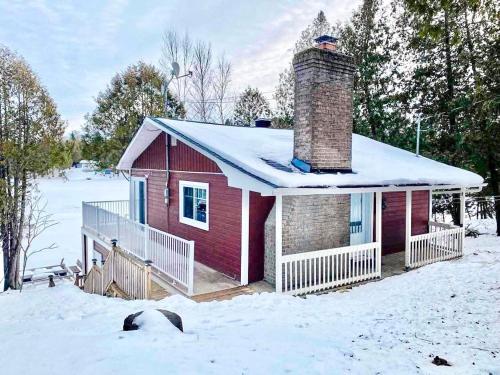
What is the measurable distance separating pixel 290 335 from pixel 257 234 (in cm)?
327

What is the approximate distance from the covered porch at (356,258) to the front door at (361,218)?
0.23ft

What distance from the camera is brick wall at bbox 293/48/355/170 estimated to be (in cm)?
827

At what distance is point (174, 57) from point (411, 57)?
17.0 meters

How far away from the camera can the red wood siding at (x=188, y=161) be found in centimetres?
971

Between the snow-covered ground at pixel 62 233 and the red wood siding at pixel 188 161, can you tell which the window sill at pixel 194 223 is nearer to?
the red wood siding at pixel 188 161

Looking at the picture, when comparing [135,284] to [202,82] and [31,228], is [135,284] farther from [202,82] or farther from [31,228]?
[202,82]

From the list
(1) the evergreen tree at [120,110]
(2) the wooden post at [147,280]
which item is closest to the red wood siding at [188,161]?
(2) the wooden post at [147,280]

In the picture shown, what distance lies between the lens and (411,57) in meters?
20.6

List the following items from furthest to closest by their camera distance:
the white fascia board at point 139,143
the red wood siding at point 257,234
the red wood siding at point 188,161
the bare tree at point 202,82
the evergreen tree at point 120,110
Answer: the bare tree at point 202,82 < the evergreen tree at point 120,110 < the white fascia board at point 139,143 < the red wood siding at point 188,161 < the red wood siding at point 257,234

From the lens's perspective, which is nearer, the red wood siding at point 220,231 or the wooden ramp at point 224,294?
the wooden ramp at point 224,294

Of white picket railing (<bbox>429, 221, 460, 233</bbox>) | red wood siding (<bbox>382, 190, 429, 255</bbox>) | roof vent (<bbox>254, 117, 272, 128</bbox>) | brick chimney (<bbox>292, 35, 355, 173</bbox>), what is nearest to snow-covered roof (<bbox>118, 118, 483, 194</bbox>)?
brick chimney (<bbox>292, 35, 355, 173</bbox>)

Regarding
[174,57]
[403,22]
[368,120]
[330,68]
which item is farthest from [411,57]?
[174,57]

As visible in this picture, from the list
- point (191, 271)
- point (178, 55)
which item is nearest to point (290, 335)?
point (191, 271)

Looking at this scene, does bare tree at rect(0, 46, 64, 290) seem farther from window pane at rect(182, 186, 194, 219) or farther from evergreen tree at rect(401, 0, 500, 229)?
evergreen tree at rect(401, 0, 500, 229)
